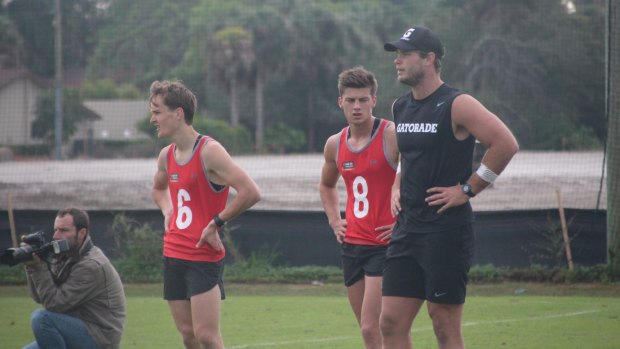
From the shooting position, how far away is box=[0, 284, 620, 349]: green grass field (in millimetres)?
9469

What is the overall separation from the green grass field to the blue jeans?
2.66m

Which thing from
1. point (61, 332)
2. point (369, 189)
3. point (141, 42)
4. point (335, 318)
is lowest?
point (335, 318)

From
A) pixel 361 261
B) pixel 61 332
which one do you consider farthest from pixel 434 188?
pixel 61 332

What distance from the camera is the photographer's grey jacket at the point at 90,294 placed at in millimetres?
6727

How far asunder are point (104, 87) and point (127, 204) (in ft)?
42.2

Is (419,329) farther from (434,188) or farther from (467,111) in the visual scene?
(467,111)

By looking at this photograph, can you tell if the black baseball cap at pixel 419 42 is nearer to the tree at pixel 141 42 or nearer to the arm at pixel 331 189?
the arm at pixel 331 189

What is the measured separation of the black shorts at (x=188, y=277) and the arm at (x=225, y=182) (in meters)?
0.15

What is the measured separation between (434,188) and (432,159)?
0.18 meters

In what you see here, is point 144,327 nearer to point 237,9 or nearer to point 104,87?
point 104,87

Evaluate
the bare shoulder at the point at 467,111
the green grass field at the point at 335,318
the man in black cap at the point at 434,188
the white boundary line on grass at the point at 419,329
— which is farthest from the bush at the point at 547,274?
the bare shoulder at the point at 467,111

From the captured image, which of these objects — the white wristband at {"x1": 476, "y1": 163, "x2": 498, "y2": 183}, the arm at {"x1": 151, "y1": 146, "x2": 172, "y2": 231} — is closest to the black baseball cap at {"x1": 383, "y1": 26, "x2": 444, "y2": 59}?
the white wristband at {"x1": 476, "y1": 163, "x2": 498, "y2": 183}

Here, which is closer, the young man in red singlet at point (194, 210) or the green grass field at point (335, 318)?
the young man in red singlet at point (194, 210)

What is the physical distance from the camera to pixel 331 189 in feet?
24.8
